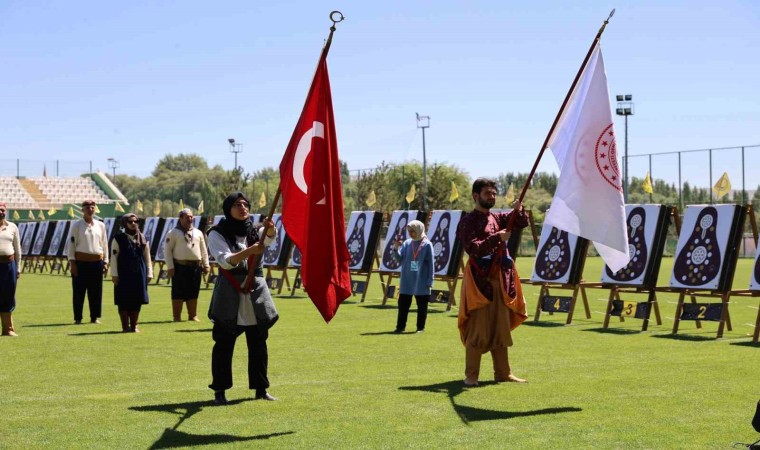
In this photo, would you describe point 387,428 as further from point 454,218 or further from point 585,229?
point 454,218

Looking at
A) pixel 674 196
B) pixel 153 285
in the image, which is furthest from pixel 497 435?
pixel 674 196

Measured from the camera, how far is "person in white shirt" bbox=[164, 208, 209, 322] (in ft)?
58.8

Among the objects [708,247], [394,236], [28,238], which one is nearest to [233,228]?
[708,247]

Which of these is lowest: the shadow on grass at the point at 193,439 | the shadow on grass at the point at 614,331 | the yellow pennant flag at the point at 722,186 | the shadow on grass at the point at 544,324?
the shadow on grass at the point at 614,331

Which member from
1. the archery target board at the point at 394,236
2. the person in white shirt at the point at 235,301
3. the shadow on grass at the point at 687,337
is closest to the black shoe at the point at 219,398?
the person in white shirt at the point at 235,301

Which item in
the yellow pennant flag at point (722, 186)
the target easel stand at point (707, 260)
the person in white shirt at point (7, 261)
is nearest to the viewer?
the person in white shirt at point (7, 261)

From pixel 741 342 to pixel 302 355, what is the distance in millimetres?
5710

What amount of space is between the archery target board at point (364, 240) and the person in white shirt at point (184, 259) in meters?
5.95

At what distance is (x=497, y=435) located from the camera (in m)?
7.57

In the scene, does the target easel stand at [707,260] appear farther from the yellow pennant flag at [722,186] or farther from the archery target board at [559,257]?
the yellow pennant flag at [722,186]

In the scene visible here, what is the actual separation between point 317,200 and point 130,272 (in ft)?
27.0

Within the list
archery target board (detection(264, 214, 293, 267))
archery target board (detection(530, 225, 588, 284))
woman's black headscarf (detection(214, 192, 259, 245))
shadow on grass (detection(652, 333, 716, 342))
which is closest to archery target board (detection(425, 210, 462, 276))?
archery target board (detection(530, 225, 588, 284))

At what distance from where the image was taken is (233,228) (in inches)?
361

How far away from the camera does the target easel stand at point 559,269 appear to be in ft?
57.5
